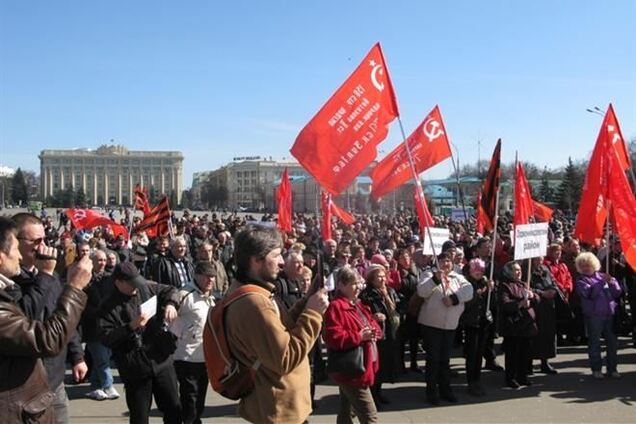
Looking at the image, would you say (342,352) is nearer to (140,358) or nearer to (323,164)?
(140,358)

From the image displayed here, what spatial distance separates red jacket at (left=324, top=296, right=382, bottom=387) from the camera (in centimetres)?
519

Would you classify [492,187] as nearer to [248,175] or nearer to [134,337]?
[134,337]

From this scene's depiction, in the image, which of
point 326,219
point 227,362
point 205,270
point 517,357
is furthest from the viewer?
point 326,219

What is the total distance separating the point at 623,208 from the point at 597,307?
129cm

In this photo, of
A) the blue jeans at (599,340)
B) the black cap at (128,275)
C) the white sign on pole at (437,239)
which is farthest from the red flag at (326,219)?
the black cap at (128,275)

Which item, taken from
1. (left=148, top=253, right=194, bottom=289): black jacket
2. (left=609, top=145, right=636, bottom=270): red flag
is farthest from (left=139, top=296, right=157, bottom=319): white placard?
(left=609, top=145, right=636, bottom=270): red flag

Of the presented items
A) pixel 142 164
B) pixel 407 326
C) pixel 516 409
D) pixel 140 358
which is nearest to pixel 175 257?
pixel 407 326

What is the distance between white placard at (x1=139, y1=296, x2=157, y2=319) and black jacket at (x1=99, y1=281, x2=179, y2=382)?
11 centimetres

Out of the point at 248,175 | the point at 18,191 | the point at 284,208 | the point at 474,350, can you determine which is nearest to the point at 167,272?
the point at 474,350

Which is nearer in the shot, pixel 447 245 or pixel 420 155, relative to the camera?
pixel 447 245

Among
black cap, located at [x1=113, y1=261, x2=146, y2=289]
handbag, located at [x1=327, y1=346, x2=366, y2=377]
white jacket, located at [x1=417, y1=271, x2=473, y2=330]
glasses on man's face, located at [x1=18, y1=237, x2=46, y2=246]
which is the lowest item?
handbag, located at [x1=327, y1=346, x2=366, y2=377]

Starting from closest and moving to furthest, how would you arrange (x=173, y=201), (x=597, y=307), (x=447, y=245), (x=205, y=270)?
1. (x=205, y=270)
2. (x=597, y=307)
3. (x=447, y=245)
4. (x=173, y=201)

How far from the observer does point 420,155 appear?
40.4 feet

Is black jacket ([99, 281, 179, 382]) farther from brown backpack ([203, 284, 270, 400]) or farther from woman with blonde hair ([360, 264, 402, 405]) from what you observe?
woman with blonde hair ([360, 264, 402, 405])
